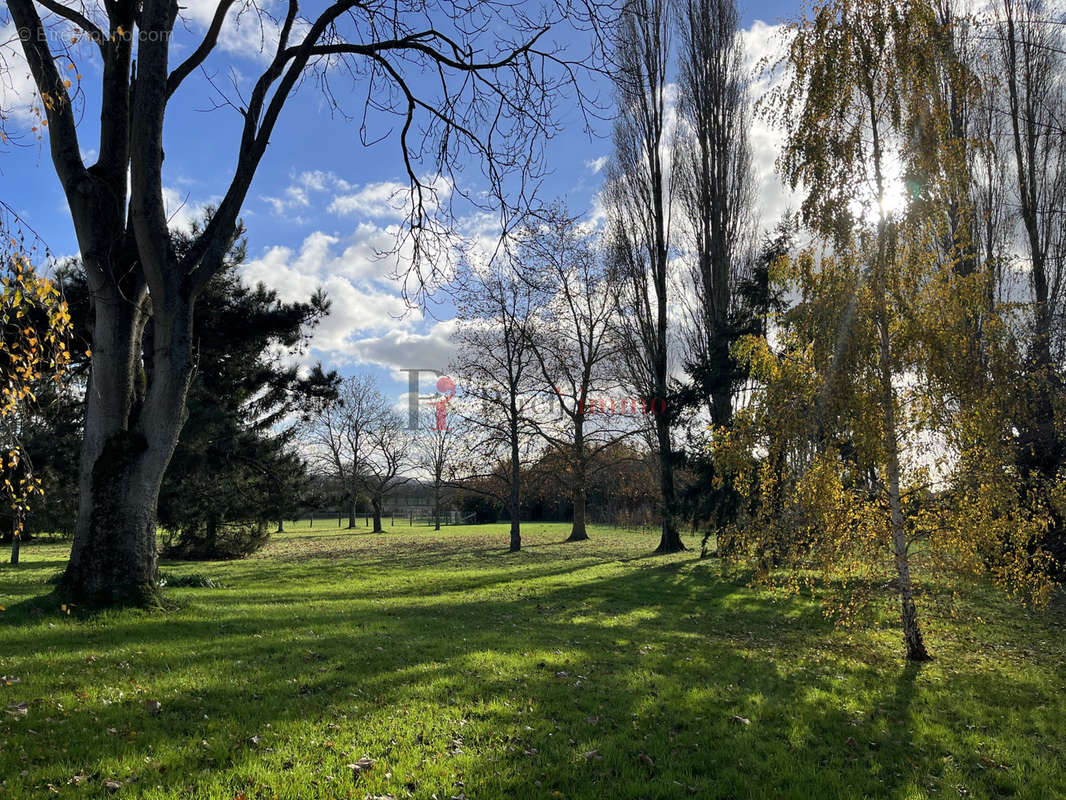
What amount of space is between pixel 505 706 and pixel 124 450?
20.3 ft

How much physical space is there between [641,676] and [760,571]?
11.0 ft

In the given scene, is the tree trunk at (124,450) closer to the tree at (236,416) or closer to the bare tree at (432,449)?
the tree at (236,416)

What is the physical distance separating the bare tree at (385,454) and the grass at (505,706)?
3579 centimetres

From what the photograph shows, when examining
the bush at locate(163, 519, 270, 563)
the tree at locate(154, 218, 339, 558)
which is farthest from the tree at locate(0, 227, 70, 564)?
the bush at locate(163, 519, 270, 563)

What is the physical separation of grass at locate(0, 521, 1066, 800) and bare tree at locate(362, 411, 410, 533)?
1409 inches

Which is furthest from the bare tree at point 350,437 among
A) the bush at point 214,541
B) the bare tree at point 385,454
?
the bush at point 214,541

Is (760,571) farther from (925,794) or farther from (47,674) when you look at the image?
(47,674)

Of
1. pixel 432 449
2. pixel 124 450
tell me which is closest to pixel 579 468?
pixel 124 450

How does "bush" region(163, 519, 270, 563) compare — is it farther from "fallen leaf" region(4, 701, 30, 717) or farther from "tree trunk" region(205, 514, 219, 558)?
"fallen leaf" region(4, 701, 30, 717)

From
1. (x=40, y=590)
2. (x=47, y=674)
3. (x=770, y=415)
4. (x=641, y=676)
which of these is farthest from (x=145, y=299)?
(x=770, y=415)

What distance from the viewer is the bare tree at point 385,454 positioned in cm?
4547

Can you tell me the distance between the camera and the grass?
3875 millimetres

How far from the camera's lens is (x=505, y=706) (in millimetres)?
5289

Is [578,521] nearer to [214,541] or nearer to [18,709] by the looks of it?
[214,541]
